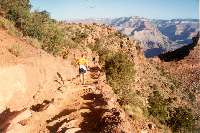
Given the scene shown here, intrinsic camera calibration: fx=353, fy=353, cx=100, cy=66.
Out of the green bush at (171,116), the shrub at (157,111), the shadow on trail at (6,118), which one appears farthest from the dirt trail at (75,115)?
the green bush at (171,116)

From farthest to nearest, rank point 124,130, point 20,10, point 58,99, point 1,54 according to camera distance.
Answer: point 20,10 → point 1,54 → point 58,99 → point 124,130

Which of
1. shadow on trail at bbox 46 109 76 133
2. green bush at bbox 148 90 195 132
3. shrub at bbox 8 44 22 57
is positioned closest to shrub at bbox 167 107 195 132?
green bush at bbox 148 90 195 132

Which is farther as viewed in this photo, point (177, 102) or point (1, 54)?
point (177, 102)

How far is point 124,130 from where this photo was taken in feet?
41.8

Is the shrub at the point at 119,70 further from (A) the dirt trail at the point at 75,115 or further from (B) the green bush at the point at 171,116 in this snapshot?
(A) the dirt trail at the point at 75,115

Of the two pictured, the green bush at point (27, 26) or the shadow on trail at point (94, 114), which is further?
the green bush at point (27, 26)

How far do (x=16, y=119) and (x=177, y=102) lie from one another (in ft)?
161

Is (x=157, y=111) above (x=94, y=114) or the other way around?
the other way around

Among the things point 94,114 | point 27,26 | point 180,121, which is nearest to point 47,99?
point 94,114

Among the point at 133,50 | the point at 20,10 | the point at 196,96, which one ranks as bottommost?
the point at 196,96

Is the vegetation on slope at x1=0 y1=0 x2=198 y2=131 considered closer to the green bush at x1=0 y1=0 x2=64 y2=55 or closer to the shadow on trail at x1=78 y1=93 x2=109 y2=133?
the green bush at x1=0 y1=0 x2=64 y2=55

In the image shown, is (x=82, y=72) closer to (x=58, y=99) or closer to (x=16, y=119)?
(x=58, y=99)

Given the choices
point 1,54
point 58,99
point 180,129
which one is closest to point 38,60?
point 1,54

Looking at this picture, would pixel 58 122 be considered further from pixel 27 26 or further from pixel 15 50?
pixel 27 26
